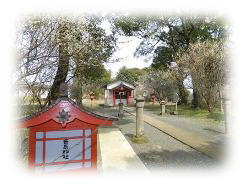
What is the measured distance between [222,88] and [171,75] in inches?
434

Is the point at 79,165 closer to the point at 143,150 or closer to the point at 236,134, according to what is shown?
the point at 143,150

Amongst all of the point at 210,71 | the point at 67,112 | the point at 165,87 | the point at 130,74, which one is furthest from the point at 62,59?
the point at 130,74

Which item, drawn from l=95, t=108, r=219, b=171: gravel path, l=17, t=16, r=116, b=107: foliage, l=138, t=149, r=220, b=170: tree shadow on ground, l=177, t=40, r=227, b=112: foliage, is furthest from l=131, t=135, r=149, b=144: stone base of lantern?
l=177, t=40, r=227, b=112: foliage

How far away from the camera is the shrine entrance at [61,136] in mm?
4289

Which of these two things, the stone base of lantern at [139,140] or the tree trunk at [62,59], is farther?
the stone base of lantern at [139,140]

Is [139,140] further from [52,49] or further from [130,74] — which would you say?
[130,74]

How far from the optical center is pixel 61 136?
442 cm

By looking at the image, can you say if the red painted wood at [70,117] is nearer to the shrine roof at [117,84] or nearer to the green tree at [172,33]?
the green tree at [172,33]

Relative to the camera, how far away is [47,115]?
429 centimetres

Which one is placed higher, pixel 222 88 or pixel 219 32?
pixel 219 32

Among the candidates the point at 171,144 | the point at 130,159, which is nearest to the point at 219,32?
the point at 171,144

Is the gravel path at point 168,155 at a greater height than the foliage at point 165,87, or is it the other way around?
the foliage at point 165,87

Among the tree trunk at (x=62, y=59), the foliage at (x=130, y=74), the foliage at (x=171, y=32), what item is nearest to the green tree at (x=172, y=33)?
the foliage at (x=171, y=32)

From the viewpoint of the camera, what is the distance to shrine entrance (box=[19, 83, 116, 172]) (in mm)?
4289
